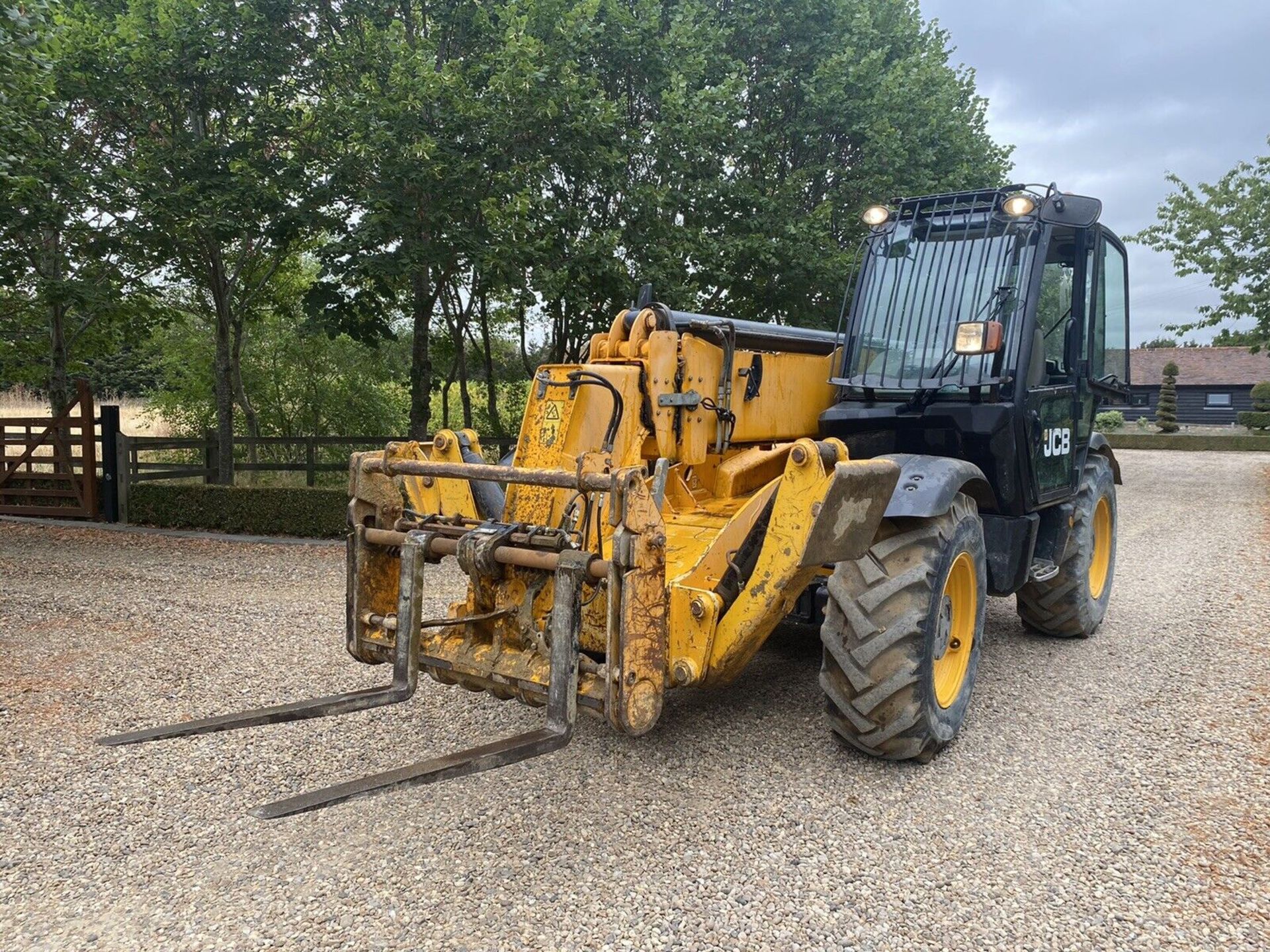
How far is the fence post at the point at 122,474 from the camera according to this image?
11.5 m

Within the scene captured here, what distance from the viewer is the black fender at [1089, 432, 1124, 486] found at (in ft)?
20.8

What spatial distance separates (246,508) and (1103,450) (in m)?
8.98

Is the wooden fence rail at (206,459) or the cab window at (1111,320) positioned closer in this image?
the cab window at (1111,320)

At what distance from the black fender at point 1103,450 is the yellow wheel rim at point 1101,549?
236 millimetres

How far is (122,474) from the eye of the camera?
11.6m

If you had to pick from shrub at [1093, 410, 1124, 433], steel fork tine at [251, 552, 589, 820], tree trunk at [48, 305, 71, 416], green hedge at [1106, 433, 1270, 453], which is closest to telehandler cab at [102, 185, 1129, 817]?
steel fork tine at [251, 552, 589, 820]

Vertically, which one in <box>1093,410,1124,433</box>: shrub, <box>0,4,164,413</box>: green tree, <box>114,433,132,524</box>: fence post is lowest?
<box>114,433,132,524</box>: fence post

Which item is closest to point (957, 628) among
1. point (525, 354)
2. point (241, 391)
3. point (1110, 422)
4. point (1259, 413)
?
point (525, 354)

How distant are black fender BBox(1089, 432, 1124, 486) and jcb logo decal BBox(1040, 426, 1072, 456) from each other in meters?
0.75

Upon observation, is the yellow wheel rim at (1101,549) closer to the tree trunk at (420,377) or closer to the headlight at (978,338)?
the headlight at (978,338)

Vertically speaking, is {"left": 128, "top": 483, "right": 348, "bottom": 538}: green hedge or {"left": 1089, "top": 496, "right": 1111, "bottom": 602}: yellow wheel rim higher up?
{"left": 1089, "top": 496, "right": 1111, "bottom": 602}: yellow wheel rim

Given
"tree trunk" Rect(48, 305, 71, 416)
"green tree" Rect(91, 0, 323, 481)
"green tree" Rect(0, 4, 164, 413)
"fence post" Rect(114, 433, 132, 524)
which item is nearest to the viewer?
"green tree" Rect(0, 4, 164, 413)

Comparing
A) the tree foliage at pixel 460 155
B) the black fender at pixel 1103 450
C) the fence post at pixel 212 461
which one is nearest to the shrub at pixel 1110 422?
the tree foliage at pixel 460 155

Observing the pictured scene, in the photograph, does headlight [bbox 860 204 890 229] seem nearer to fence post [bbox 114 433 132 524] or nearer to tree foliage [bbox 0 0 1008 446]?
tree foliage [bbox 0 0 1008 446]
